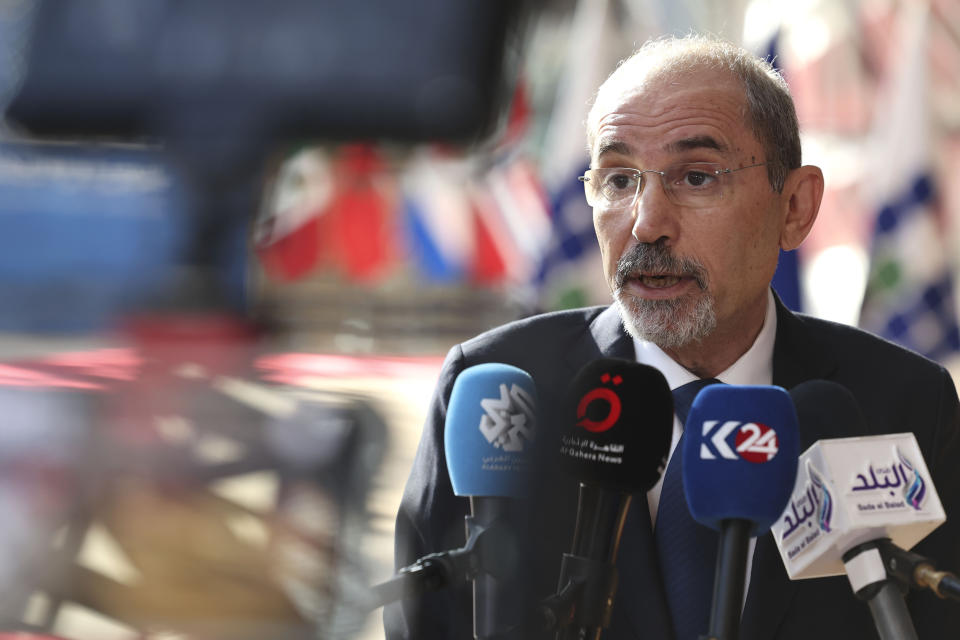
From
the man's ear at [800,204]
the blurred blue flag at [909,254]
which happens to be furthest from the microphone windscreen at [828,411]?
the blurred blue flag at [909,254]

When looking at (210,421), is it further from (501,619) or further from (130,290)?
(501,619)

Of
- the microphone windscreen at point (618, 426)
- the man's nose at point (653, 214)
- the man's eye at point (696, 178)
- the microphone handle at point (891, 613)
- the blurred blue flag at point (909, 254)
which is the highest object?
the blurred blue flag at point (909, 254)

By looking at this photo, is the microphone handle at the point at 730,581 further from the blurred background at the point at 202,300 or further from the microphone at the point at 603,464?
the blurred background at the point at 202,300

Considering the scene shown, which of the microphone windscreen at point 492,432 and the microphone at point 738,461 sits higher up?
the microphone windscreen at point 492,432

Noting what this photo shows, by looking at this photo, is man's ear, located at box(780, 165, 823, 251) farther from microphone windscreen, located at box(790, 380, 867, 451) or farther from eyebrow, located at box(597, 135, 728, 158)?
microphone windscreen, located at box(790, 380, 867, 451)

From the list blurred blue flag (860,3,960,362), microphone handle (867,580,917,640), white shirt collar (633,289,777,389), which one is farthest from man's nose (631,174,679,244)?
blurred blue flag (860,3,960,362)

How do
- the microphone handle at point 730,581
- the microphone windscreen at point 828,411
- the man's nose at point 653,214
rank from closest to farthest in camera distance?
the microphone handle at point 730,581
the microphone windscreen at point 828,411
the man's nose at point 653,214

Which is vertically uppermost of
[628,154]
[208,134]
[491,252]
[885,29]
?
[491,252]

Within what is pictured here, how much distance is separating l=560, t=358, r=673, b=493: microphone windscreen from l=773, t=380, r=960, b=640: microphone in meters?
0.13

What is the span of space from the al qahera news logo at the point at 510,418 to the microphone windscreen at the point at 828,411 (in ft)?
0.82

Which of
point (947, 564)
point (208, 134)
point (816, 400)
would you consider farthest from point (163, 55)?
point (947, 564)

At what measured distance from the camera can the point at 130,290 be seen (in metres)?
0.34

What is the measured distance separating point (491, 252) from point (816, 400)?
9.56 meters

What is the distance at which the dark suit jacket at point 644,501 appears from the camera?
102 centimetres
